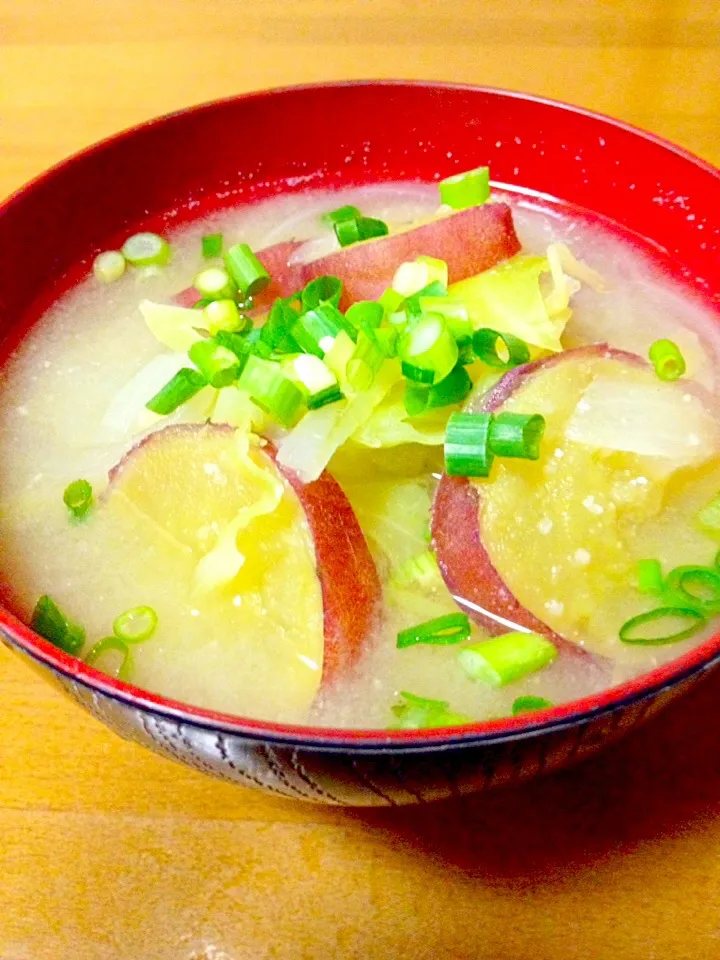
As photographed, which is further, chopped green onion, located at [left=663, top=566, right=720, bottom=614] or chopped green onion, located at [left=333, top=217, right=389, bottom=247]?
chopped green onion, located at [left=333, top=217, right=389, bottom=247]

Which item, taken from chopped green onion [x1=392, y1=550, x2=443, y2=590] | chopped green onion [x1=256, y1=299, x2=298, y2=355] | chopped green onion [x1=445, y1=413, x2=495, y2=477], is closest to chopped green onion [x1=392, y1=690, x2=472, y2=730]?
chopped green onion [x1=392, y1=550, x2=443, y2=590]

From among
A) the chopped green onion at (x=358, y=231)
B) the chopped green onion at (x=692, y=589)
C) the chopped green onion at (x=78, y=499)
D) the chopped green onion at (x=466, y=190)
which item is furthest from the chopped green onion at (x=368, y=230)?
the chopped green onion at (x=692, y=589)

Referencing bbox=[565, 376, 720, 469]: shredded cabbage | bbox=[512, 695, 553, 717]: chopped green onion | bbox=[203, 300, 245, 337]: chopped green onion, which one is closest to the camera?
bbox=[512, 695, 553, 717]: chopped green onion

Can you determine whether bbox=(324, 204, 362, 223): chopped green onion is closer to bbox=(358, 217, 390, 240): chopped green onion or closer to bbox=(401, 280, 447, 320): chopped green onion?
bbox=(358, 217, 390, 240): chopped green onion

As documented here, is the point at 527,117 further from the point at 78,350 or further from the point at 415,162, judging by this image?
the point at 78,350

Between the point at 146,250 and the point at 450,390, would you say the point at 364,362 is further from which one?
the point at 146,250

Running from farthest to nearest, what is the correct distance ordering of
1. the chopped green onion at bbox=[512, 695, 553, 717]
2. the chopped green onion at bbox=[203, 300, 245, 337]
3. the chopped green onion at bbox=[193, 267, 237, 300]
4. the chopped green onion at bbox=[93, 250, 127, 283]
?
1. the chopped green onion at bbox=[93, 250, 127, 283]
2. the chopped green onion at bbox=[193, 267, 237, 300]
3. the chopped green onion at bbox=[203, 300, 245, 337]
4. the chopped green onion at bbox=[512, 695, 553, 717]

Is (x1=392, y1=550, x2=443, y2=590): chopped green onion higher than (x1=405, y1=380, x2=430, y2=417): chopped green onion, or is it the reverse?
(x1=405, y1=380, x2=430, y2=417): chopped green onion

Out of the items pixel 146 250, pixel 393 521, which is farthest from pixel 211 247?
pixel 393 521
